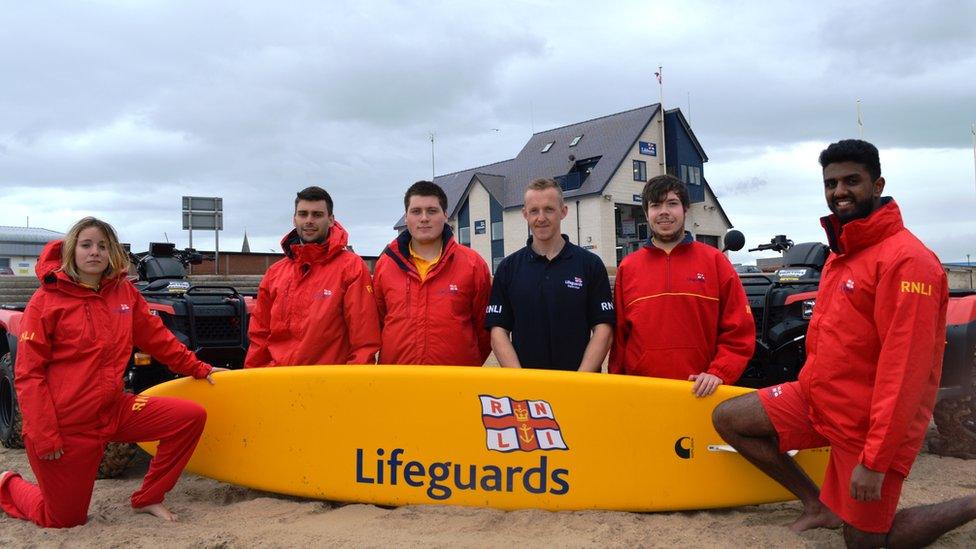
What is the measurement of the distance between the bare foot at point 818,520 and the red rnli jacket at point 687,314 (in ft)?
2.22

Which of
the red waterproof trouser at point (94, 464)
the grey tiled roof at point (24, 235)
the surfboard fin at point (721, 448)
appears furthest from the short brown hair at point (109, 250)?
the grey tiled roof at point (24, 235)

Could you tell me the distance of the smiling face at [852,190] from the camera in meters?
2.81

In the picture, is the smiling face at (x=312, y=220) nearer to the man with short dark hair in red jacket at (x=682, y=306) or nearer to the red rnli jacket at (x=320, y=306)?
the red rnli jacket at (x=320, y=306)

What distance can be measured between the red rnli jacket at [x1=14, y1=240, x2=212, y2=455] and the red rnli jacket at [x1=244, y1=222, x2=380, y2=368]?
776 millimetres

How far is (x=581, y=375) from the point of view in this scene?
3549 millimetres

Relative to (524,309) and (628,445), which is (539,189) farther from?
(628,445)

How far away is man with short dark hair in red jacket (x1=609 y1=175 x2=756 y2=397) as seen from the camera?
3506 millimetres

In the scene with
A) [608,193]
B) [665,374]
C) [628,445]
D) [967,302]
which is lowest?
[628,445]

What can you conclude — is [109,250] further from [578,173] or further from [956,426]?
[578,173]

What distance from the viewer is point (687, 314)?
3.50 metres

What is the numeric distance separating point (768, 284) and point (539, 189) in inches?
102

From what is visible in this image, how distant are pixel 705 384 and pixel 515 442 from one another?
0.98 meters

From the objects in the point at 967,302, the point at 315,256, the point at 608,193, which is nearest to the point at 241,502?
the point at 315,256

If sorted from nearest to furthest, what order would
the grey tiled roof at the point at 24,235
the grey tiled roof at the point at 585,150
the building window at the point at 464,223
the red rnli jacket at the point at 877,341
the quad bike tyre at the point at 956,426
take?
the red rnli jacket at the point at 877,341 → the quad bike tyre at the point at 956,426 → the grey tiled roof at the point at 585,150 → the building window at the point at 464,223 → the grey tiled roof at the point at 24,235
